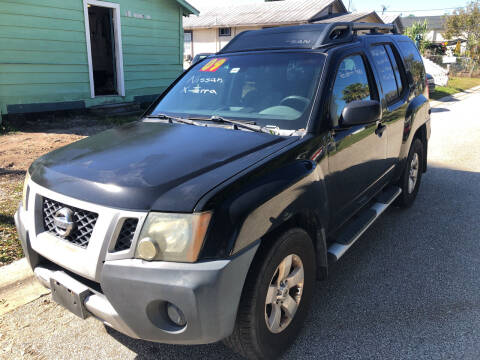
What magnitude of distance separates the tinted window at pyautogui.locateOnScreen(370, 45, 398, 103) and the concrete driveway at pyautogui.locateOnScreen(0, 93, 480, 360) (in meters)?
1.45

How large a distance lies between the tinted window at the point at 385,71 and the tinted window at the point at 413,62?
0.55 meters

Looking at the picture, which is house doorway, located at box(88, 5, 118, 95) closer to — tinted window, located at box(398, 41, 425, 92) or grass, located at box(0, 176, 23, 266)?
grass, located at box(0, 176, 23, 266)

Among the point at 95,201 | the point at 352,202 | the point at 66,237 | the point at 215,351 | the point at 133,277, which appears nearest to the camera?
the point at 133,277

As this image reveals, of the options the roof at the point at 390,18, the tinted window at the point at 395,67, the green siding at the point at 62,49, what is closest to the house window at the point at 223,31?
the roof at the point at 390,18

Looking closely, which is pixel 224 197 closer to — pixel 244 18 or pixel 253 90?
pixel 253 90

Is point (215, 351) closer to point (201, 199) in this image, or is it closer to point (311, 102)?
point (201, 199)

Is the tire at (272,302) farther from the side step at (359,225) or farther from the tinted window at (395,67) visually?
the tinted window at (395,67)

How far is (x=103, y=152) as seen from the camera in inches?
101

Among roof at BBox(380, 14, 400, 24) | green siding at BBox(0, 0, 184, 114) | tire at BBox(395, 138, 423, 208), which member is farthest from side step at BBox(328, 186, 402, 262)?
roof at BBox(380, 14, 400, 24)

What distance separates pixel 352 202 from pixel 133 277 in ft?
A: 6.62

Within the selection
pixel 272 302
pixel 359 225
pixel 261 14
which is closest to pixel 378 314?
pixel 359 225

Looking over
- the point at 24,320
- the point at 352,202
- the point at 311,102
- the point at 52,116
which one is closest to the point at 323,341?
the point at 352,202

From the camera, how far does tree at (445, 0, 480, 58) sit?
1363 inches

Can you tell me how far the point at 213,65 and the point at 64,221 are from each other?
2.12 meters
